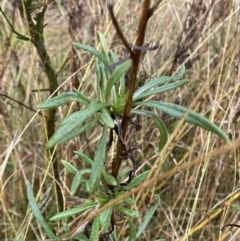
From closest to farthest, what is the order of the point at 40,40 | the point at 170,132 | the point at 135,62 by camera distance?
1. the point at 135,62
2. the point at 40,40
3. the point at 170,132

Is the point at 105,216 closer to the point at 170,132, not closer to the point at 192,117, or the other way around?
the point at 192,117

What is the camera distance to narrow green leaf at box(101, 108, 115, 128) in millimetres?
593

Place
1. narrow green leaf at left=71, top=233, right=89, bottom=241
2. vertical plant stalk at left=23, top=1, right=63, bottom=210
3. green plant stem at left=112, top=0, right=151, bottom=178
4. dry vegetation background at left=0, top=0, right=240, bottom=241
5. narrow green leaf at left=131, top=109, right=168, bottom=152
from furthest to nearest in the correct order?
dry vegetation background at left=0, top=0, right=240, bottom=241, vertical plant stalk at left=23, top=1, right=63, bottom=210, narrow green leaf at left=71, top=233, right=89, bottom=241, narrow green leaf at left=131, top=109, right=168, bottom=152, green plant stem at left=112, top=0, right=151, bottom=178

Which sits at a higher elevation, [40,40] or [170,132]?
[40,40]

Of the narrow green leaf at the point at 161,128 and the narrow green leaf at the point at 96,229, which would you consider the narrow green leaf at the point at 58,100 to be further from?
the narrow green leaf at the point at 96,229

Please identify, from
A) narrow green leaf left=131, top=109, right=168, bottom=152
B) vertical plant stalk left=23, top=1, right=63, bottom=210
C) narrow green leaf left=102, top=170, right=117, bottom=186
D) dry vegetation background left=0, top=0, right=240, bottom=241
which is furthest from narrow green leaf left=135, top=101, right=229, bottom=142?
dry vegetation background left=0, top=0, right=240, bottom=241

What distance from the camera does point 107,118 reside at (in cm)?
61

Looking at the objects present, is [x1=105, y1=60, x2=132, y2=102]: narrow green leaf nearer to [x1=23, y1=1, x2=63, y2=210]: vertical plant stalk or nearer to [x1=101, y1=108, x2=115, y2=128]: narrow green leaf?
[x1=101, y1=108, x2=115, y2=128]: narrow green leaf

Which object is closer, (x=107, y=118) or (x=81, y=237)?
(x=107, y=118)

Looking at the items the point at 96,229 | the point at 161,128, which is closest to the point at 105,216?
the point at 96,229

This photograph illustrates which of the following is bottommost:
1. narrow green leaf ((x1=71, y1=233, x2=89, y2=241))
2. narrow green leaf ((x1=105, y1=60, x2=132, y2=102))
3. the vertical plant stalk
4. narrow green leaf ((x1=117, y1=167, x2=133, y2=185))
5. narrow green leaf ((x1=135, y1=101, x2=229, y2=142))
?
narrow green leaf ((x1=71, y1=233, x2=89, y2=241))

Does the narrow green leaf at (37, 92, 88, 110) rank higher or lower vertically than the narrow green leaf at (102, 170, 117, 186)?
higher

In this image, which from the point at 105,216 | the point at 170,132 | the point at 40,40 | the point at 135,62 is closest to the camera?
the point at 135,62

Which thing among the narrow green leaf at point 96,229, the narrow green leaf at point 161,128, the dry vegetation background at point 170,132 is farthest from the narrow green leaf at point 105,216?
the dry vegetation background at point 170,132
